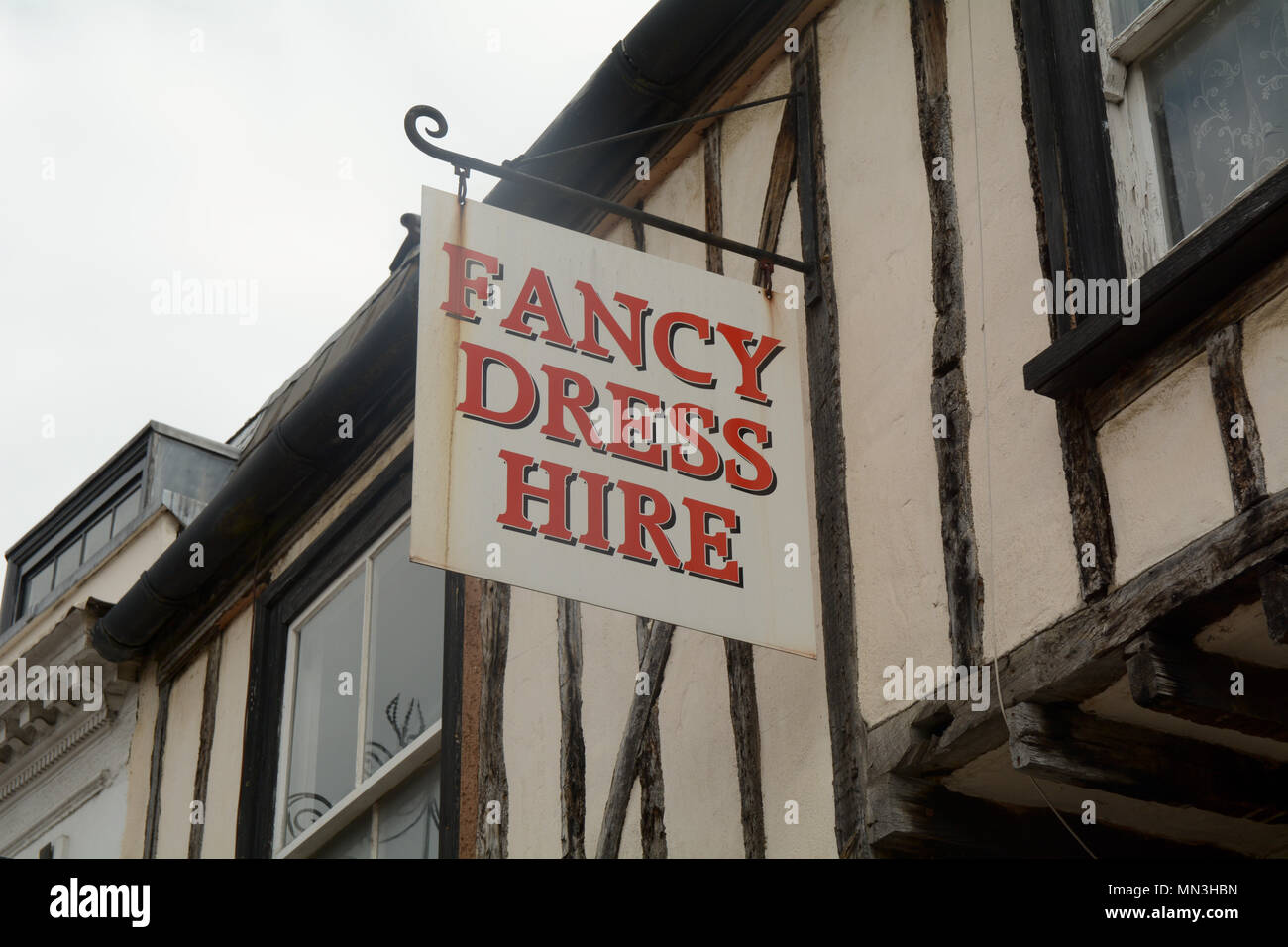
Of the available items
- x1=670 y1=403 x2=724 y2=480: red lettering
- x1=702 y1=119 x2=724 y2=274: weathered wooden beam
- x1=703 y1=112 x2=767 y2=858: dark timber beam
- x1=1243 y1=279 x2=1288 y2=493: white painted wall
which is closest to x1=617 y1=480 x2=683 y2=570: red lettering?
x1=670 y1=403 x2=724 y2=480: red lettering

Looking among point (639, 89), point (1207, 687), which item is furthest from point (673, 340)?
point (639, 89)

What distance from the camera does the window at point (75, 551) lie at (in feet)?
37.7

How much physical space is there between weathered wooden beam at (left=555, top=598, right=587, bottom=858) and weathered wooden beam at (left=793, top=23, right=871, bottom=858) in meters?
1.28

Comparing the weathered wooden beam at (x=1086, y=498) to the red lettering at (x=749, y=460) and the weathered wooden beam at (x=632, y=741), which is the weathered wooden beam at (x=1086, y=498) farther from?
the weathered wooden beam at (x=632, y=741)

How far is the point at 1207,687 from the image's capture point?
390cm

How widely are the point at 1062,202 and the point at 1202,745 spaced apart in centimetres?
140

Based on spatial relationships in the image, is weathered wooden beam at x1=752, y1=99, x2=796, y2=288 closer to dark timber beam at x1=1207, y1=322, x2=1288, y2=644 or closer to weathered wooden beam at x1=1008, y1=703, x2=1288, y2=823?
dark timber beam at x1=1207, y1=322, x2=1288, y2=644

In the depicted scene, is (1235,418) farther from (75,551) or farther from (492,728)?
(75,551)

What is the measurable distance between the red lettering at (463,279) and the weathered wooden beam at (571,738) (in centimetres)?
164

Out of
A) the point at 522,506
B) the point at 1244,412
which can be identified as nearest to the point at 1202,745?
the point at 1244,412
